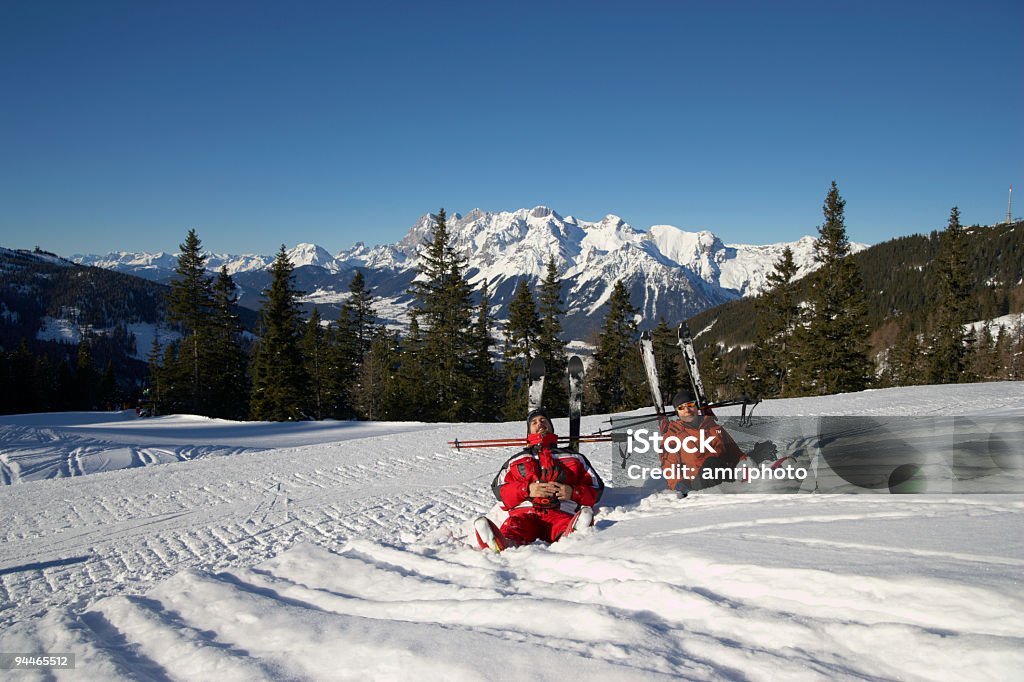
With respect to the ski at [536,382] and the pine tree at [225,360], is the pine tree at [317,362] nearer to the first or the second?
the pine tree at [225,360]

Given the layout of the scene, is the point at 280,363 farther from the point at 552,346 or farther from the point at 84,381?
the point at 84,381

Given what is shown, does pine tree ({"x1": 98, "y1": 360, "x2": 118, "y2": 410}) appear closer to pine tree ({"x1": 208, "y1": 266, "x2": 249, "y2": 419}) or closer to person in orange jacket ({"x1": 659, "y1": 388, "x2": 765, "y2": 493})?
pine tree ({"x1": 208, "y1": 266, "x2": 249, "y2": 419})

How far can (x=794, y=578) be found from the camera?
3295 mm

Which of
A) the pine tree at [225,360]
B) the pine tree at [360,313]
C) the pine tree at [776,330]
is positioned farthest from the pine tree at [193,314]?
the pine tree at [776,330]

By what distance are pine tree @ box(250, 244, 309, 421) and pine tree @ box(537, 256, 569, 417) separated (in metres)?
14.3

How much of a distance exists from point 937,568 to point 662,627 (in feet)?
5.28

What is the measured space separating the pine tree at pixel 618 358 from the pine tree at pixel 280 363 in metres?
19.0

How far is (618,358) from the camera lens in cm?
3656

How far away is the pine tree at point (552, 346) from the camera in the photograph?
3344 centimetres

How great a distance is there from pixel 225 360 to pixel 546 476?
34997mm

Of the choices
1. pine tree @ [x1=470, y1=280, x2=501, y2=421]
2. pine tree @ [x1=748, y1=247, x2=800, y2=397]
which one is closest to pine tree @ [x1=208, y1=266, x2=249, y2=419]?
pine tree @ [x1=470, y1=280, x2=501, y2=421]

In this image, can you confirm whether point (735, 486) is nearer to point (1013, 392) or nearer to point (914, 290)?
point (1013, 392)

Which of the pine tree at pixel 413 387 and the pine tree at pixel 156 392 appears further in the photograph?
the pine tree at pixel 156 392

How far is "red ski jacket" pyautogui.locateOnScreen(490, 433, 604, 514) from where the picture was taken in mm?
6262
